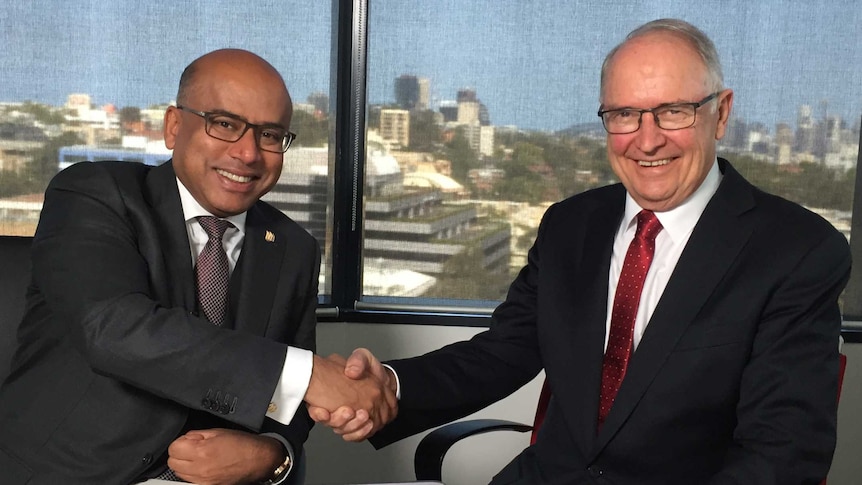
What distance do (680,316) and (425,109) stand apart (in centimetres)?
174

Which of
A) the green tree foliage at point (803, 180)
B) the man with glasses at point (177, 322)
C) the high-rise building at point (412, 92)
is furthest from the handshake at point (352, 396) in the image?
the green tree foliage at point (803, 180)

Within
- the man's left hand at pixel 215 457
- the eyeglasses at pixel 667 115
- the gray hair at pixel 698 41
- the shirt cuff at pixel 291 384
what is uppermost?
the gray hair at pixel 698 41

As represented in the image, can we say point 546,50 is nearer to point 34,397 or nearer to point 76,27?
point 76,27

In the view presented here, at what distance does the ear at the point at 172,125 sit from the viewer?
226 centimetres

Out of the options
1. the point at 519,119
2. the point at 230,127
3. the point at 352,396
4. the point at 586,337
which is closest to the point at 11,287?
the point at 230,127

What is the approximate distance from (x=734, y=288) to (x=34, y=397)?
5.25ft

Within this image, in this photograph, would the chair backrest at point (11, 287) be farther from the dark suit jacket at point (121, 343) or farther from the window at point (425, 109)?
the window at point (425, 109)

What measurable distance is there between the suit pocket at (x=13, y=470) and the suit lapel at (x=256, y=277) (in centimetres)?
57

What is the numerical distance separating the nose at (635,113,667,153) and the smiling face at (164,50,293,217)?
0.87 meters

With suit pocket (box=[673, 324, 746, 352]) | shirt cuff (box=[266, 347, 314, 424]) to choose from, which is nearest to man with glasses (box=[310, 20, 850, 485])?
suit pocket (box=[673, 324, 746, 352])

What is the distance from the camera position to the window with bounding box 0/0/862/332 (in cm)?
327

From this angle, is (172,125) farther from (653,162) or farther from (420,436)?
(420,436)

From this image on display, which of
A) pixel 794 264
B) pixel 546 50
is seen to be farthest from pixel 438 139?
pixel 794 264

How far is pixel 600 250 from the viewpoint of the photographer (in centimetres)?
Answer: 220
